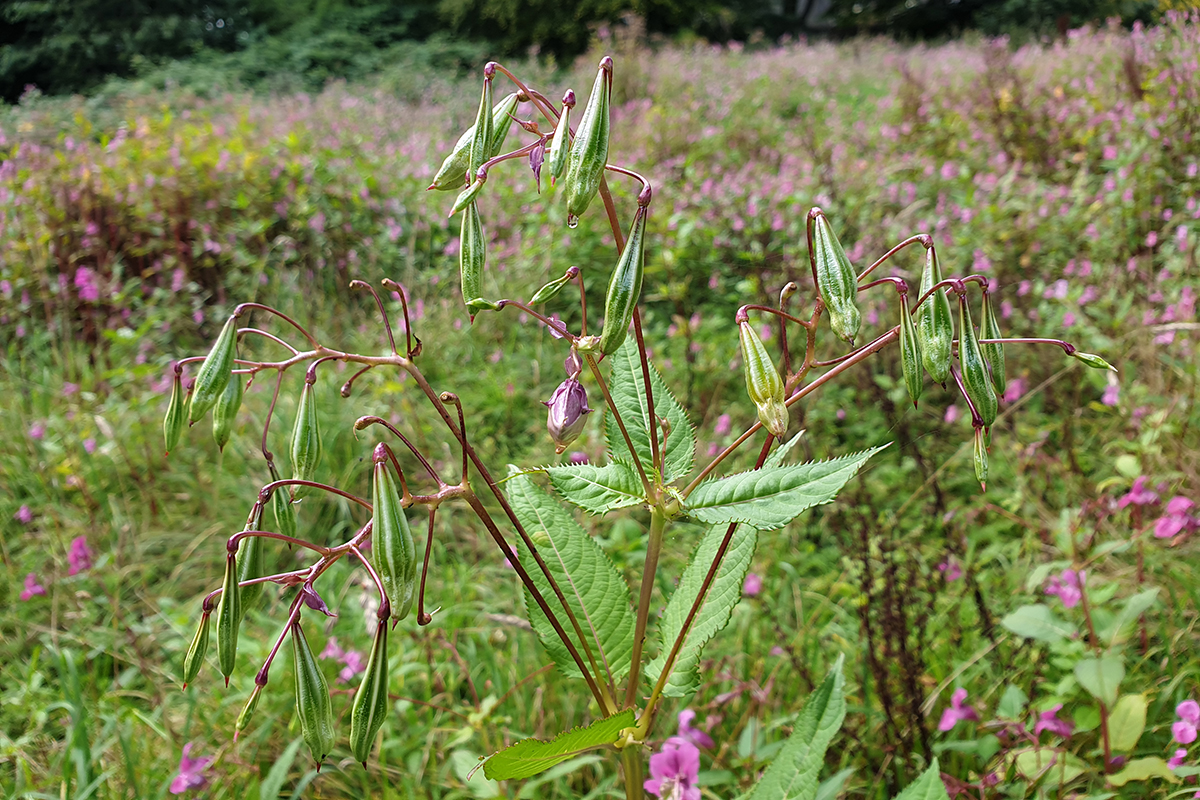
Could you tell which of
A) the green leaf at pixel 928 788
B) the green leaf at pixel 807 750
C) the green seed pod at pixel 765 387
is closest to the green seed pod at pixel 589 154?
the green seed pod at pixel 765 387

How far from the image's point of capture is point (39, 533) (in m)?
2.79

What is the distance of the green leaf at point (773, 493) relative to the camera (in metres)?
0.64

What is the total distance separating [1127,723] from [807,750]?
79 cm

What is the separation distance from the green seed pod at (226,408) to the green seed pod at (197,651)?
0.17m

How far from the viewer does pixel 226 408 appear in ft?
2.46

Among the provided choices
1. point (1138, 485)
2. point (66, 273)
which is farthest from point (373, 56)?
point (1138, 485)

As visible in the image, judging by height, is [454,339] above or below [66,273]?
below

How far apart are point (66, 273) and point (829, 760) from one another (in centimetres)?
444

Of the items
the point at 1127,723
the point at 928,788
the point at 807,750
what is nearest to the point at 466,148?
the point at 807,750

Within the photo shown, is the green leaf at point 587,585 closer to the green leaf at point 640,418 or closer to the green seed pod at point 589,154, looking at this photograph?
the green leaf at point 640,418

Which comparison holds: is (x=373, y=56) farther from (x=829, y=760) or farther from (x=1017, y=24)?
(x=829, y=760)

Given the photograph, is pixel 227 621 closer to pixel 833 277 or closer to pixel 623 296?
pixel 623 296

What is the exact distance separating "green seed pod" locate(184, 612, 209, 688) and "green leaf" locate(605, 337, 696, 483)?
42 cm

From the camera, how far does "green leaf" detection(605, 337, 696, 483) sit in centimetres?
85
